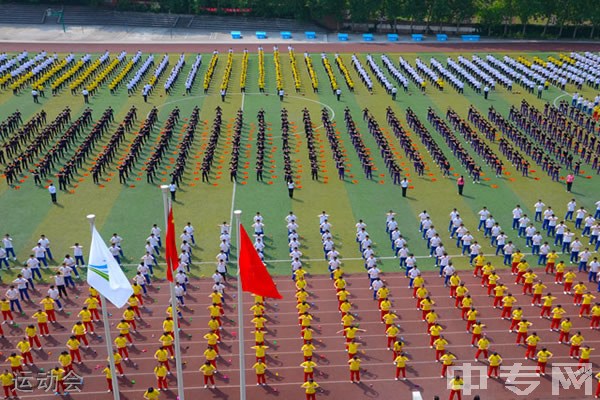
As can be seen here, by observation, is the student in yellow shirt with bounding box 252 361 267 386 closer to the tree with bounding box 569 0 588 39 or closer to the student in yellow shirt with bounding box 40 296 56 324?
the student in yellow shirt with bounding box 40 296 56 324

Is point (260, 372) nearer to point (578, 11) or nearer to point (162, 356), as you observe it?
point (162, 356)

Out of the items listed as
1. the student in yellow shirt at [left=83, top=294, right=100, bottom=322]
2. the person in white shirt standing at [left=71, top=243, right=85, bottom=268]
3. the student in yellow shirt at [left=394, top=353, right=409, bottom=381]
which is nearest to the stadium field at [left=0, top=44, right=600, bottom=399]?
the student in yellow shirt at [left=394, top=353, right=409, bottom=381]

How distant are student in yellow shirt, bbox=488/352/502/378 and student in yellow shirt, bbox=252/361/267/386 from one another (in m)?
7.86

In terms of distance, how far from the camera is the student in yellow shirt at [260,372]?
70.8 ft

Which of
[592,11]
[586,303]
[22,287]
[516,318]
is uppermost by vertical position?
[592,11]

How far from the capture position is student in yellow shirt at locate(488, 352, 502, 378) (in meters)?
21.9

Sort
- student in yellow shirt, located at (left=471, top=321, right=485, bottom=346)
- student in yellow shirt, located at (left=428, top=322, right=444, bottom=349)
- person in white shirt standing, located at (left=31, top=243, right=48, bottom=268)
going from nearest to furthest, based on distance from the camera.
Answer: student in yellow shirt, located at (left=428, top=322, right=444, bottom=349)
student in yellow shirt, located at (left=471, top=321, right=485, bottom=346)
person in white shirt standing, located at (left=31, top=243, right=48, bottom=268)

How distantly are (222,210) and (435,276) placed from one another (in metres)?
12.7

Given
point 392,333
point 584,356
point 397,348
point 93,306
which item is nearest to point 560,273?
point 584,356

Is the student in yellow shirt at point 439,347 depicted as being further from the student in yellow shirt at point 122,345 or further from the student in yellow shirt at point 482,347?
the student in yellow shirt at point 122,345

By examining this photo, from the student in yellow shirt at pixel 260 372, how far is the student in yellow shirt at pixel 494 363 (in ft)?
25.8

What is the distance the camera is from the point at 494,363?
21.9 meters

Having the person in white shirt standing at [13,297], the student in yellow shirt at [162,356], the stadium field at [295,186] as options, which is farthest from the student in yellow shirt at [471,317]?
the person in white shirt standing at [13,297]

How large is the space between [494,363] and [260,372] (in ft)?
26.5
